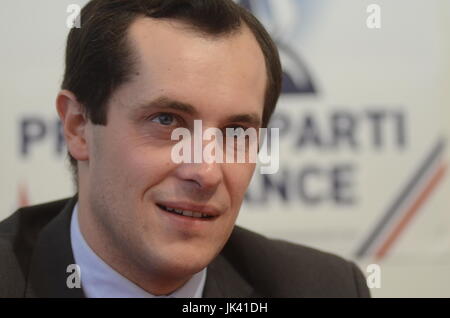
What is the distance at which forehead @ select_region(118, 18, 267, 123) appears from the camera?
91 cm

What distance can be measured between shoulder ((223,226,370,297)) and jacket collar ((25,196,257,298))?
41 millimetres

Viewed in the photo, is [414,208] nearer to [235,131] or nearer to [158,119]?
[235,131]

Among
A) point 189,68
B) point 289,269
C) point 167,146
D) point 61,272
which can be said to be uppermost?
point 189,68

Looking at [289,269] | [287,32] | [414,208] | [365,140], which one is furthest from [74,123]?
[414,208]

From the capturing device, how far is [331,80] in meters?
1.47

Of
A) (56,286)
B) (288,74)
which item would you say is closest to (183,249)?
(56,286)

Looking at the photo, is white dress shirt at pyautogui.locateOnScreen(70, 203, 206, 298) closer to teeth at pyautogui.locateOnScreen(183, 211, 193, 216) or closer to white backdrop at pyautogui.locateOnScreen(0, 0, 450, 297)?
teeth at pyautogui.locateOnScreen(183, 211, 193, 216)

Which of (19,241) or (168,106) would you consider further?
(19,241)

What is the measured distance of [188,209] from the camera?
91 cm

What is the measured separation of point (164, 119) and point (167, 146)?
0.05 metres

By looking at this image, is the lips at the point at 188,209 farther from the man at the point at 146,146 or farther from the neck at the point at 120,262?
the neck at the point at 120,262

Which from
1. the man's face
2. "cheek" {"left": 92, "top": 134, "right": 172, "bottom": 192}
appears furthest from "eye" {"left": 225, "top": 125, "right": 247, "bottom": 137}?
"cheek" {"left": 92, "top": 134, "right": 172, "bottom": 192}

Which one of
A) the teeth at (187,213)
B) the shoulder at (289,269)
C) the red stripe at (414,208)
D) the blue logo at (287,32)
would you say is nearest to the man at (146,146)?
the teeth at (187,213)
